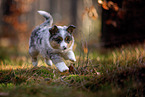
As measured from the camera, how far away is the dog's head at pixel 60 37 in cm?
307

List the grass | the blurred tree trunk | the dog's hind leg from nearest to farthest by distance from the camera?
the grass, the dog's hind leg, the blurred tree trunk

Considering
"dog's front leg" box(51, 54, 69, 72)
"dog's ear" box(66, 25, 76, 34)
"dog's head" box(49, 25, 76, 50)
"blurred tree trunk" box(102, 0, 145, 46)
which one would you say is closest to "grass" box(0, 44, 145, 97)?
"dog's front leg" box(51, 54, 69, 72)

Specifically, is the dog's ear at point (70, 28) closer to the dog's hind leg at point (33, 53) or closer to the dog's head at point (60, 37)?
the dog's head at point (60, 37)

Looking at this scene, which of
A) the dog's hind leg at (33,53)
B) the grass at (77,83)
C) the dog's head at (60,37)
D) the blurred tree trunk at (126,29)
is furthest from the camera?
the blurred tree trunk at (126,29)

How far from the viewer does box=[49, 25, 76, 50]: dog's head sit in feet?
10.1

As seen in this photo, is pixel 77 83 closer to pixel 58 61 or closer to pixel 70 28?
pixel 58 61

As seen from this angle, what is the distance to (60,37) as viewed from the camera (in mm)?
3062

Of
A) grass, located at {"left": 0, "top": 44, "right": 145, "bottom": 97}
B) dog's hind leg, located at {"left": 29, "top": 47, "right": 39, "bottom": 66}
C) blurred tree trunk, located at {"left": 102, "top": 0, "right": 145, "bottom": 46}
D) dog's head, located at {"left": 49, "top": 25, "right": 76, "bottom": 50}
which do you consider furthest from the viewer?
blurred tree trunk, located at {"left": 102, "top": 0, "right": 145, "bottom": 46}

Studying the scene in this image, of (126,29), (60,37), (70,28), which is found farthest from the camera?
(126,29)

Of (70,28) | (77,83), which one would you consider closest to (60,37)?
(70,28)

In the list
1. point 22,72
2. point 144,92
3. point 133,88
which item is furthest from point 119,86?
point 22,72

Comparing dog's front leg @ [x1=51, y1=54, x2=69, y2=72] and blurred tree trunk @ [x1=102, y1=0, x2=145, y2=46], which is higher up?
blurred tree trunk @ [x1=102, y1=0, x2=145, y2=46]

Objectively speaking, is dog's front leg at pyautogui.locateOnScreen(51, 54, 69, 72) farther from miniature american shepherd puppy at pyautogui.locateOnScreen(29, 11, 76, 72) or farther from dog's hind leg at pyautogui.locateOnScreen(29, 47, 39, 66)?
Result: dog's hind leg at pyautogui.locateOnScreen(29, 47, 39, 66)

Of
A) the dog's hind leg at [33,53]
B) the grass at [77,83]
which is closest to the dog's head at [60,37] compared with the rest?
the grass at [77,83]
